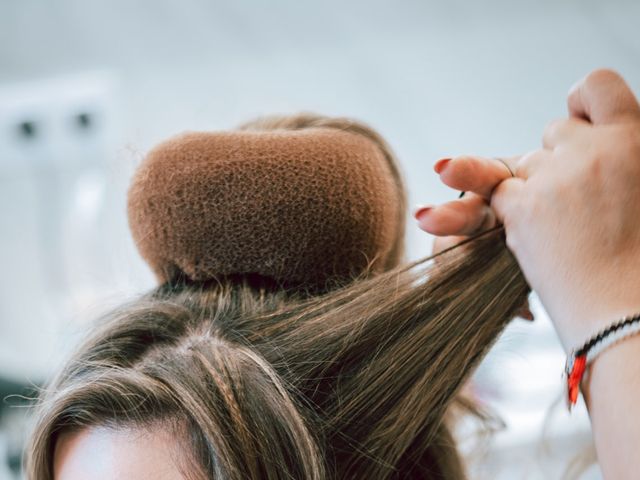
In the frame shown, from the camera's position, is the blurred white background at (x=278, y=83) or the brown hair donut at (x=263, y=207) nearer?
the brown hair donut at (x=263, y=207)

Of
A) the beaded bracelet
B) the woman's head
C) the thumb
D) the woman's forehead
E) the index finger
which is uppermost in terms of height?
the thumb

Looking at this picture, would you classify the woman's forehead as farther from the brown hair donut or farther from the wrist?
the wrist

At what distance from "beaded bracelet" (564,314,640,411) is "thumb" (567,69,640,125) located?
5.6 inches

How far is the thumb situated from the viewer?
489 mm

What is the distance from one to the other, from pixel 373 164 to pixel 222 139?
0.41 ft

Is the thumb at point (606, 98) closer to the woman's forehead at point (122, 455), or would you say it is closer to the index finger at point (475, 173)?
the index finger at point (475, 173)

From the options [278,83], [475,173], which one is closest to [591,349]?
[475,173]

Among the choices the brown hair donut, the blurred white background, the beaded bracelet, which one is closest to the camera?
the beaded bracelet

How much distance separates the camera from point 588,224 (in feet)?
1.51

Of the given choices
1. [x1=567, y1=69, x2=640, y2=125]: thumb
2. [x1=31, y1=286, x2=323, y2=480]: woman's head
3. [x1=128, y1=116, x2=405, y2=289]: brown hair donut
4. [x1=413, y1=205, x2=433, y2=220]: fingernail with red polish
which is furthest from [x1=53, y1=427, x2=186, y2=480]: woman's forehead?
[x1=567, y1=69, x2=640, y2=125]: thumb

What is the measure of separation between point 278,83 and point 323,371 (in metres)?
1.23

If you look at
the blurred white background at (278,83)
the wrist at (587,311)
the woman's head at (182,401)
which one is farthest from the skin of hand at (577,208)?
the blurred white background at (278,83)

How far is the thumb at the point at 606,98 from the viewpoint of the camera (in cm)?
49

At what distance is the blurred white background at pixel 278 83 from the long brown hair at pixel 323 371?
0.83 meters
